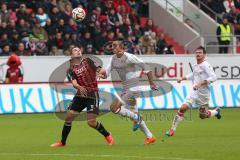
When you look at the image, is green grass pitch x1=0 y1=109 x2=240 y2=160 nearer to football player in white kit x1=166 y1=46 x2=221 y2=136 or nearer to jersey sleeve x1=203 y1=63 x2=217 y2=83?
football player in white kit x1=166 y1=46 x2=221 y2=136

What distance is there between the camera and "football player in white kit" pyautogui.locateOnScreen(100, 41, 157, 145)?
1681 cm

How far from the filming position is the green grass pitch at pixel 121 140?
47.7ft

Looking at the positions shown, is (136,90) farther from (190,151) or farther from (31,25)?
(31,25)

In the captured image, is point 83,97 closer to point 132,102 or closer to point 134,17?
point 132,102

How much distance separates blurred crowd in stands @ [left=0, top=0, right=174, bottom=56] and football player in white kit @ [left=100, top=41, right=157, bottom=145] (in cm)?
1303

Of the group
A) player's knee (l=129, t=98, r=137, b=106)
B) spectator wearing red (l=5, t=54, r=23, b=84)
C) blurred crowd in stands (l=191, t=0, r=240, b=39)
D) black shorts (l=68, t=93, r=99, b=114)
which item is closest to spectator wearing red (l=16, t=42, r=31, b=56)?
spectator wearing red (l=5, t=54, r=23, b=84)

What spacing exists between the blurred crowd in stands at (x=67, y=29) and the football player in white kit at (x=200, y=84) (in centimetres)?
1184

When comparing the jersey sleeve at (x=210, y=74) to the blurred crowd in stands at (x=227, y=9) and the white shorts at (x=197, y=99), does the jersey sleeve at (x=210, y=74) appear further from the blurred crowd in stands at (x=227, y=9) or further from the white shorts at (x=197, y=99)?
the blurred crowd in stands at (x=227, y=9)

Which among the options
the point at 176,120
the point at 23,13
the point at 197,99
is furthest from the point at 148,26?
the point at 176,120

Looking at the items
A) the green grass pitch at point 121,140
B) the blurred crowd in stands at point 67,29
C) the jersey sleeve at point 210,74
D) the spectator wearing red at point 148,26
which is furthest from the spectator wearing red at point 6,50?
the jersey sleeve at point 210,74

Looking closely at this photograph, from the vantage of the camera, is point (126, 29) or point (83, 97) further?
point (126, 29)

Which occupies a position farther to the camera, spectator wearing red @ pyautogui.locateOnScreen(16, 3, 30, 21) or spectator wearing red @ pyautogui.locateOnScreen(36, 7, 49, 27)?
spectator wearing red @ pyautogui.locateOnScreen(36, 7, 49, 27)

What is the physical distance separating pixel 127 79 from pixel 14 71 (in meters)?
11.9

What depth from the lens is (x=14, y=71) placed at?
2900 centimetres
